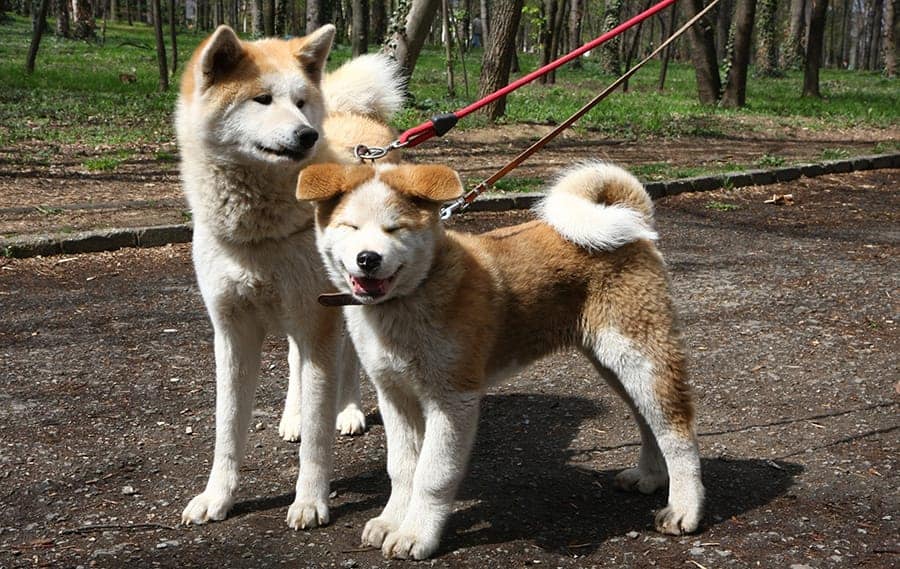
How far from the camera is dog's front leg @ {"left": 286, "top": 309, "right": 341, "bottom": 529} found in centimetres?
387

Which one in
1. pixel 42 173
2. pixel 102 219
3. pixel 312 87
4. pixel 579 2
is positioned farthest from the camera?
pixel 579 2

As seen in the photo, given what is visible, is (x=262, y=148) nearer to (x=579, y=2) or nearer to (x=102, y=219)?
(x=102, y=219)

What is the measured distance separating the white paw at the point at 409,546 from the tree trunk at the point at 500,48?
10953 mm

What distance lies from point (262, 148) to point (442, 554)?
5.47 ft

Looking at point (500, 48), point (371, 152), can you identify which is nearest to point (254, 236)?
point (371, 152)

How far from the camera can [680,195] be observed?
10.8 meters

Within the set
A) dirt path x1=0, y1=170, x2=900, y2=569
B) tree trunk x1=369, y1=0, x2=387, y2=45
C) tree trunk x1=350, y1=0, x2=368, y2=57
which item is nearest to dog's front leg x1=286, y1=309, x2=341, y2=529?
dirt path x1=0, y1=170, x2=900, y2=569

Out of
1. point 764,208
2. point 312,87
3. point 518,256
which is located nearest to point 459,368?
point 518,256

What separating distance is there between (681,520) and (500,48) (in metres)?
11.3

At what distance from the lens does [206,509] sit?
3.88 meters

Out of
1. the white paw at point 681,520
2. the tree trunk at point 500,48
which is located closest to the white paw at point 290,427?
the white paw at point 681,520

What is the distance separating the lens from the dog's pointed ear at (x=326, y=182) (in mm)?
3379

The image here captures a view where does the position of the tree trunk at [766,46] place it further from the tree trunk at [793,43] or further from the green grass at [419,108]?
the tree trunk at [793,43]

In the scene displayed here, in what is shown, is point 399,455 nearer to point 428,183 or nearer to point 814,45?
point 428,183
